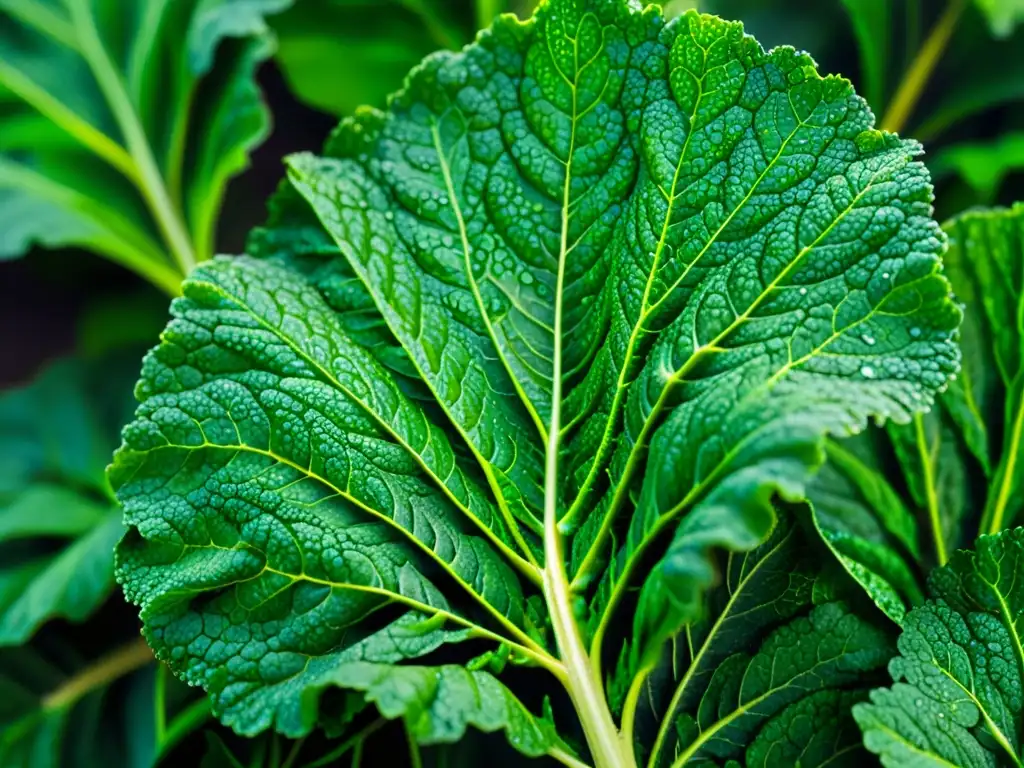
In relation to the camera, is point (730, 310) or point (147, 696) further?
point (147, 696)

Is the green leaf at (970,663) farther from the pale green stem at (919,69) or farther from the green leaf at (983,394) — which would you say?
the pale green stem at (919,69)

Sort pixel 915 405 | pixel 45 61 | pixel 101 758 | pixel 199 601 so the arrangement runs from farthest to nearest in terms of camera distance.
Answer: pixel 45 61 → pixel 101 758 → pixel 199 601 → pixel 915 405

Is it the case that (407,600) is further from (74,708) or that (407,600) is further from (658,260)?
(74,708)

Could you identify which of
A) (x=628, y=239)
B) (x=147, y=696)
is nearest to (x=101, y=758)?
(x=147, y=696)

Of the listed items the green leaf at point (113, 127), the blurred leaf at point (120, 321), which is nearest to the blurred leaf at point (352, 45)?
the green leaf at point (113, 127)

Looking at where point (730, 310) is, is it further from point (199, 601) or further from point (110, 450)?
point (110, 450)

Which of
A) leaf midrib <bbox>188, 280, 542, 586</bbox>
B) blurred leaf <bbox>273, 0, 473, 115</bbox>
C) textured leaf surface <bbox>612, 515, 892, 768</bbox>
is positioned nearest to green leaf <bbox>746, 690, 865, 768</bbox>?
textured leaf surface <bbox>612, 515, 892, 768</bbox>
